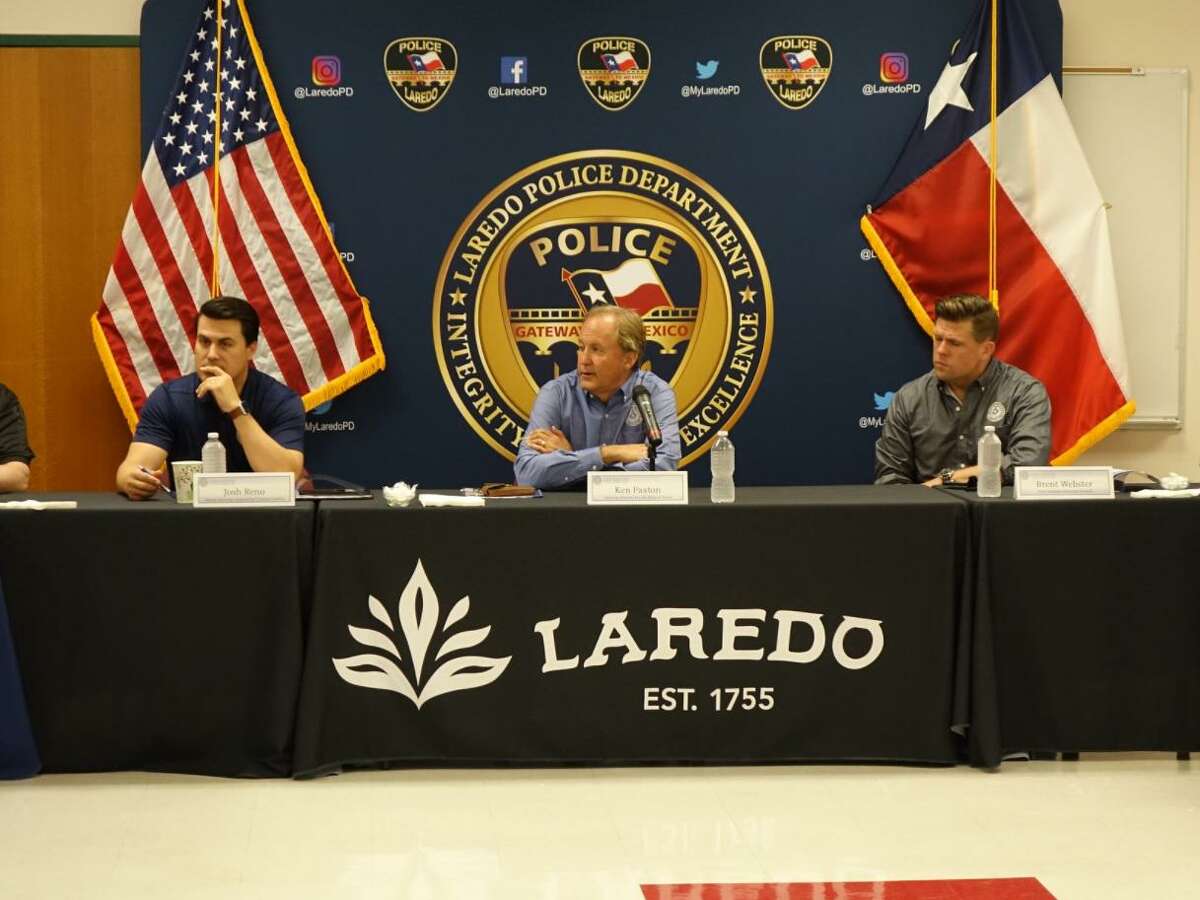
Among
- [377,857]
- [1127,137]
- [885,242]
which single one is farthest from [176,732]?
[1127,137]

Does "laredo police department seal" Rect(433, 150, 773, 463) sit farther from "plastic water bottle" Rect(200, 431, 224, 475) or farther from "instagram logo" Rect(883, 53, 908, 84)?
"plastic water bottle" Rect(200, 431, 224, 475)

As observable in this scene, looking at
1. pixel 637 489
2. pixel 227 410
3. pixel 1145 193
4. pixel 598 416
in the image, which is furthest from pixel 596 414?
pixel 1145 193

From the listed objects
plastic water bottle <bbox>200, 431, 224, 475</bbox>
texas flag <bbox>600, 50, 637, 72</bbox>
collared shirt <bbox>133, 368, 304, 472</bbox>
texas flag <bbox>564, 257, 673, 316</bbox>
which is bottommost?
plastic water bottle <bbox>200, 431, 224, 475</bbox>

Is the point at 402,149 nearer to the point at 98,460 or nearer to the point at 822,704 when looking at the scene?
the point at 98,460

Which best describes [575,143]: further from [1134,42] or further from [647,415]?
[1134,42]

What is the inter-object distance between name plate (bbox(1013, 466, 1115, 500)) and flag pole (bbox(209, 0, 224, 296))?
2.71m

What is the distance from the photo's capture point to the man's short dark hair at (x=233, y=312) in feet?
12.5

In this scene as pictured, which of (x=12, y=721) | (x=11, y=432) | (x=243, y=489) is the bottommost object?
(x=12, y=721)

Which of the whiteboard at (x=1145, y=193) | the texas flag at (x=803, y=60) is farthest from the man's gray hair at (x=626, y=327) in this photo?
the whiteboard at (x=1145, y=193)

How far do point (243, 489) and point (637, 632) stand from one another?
982mm

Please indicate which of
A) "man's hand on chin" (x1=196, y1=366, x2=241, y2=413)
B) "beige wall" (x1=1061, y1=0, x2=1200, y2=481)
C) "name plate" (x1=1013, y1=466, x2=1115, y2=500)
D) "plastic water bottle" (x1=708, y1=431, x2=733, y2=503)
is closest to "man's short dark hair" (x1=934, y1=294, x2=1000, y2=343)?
"name plate" (x1=1013, y1=466, x2=1115, y2=500)

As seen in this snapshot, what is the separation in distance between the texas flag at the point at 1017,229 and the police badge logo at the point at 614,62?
919mm

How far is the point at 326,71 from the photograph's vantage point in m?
4.68

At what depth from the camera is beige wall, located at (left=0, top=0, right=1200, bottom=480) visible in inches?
183
